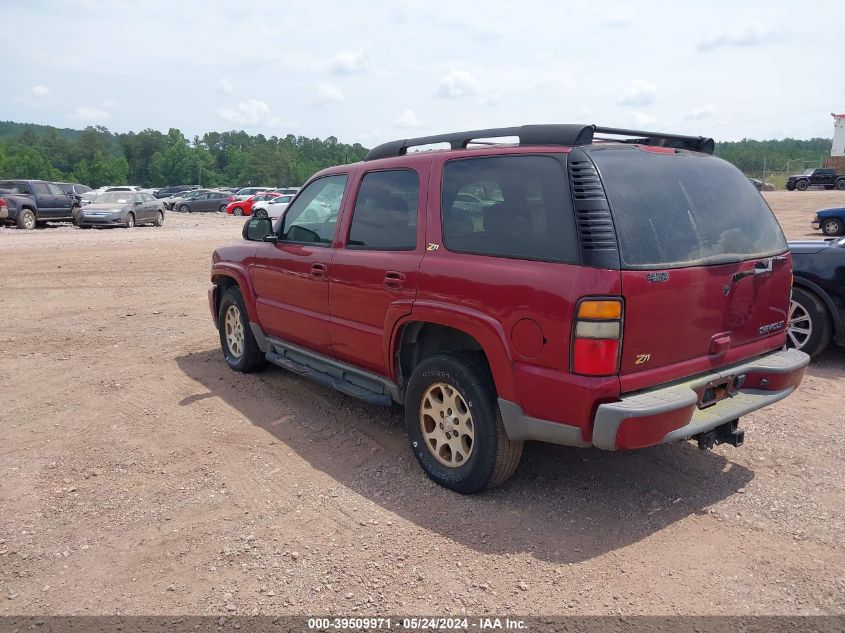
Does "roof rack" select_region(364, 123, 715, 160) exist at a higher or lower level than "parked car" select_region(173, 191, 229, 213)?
higher

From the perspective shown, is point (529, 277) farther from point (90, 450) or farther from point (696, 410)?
point (90, 450)

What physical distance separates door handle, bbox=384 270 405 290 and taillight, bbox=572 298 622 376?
1.30m

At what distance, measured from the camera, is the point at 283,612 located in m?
2.94

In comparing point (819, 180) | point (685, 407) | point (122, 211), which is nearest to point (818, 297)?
point (685, 407)

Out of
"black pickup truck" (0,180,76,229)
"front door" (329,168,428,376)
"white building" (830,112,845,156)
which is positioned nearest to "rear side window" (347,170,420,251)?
"front door" (329,168,428,376)

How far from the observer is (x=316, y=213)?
5258 millimetres

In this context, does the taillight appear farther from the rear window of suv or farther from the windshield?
the windshield

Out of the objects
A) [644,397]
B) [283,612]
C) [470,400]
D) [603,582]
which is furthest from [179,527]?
[644,397]

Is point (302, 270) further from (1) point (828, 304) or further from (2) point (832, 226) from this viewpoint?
(2) point (832, 226)

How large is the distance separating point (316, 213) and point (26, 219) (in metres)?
21.9

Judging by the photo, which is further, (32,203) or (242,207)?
(242,207)

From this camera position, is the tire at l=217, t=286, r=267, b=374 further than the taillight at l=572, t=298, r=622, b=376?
Yes

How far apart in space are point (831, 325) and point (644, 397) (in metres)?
3.95

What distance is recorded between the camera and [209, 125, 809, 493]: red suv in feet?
10.7
